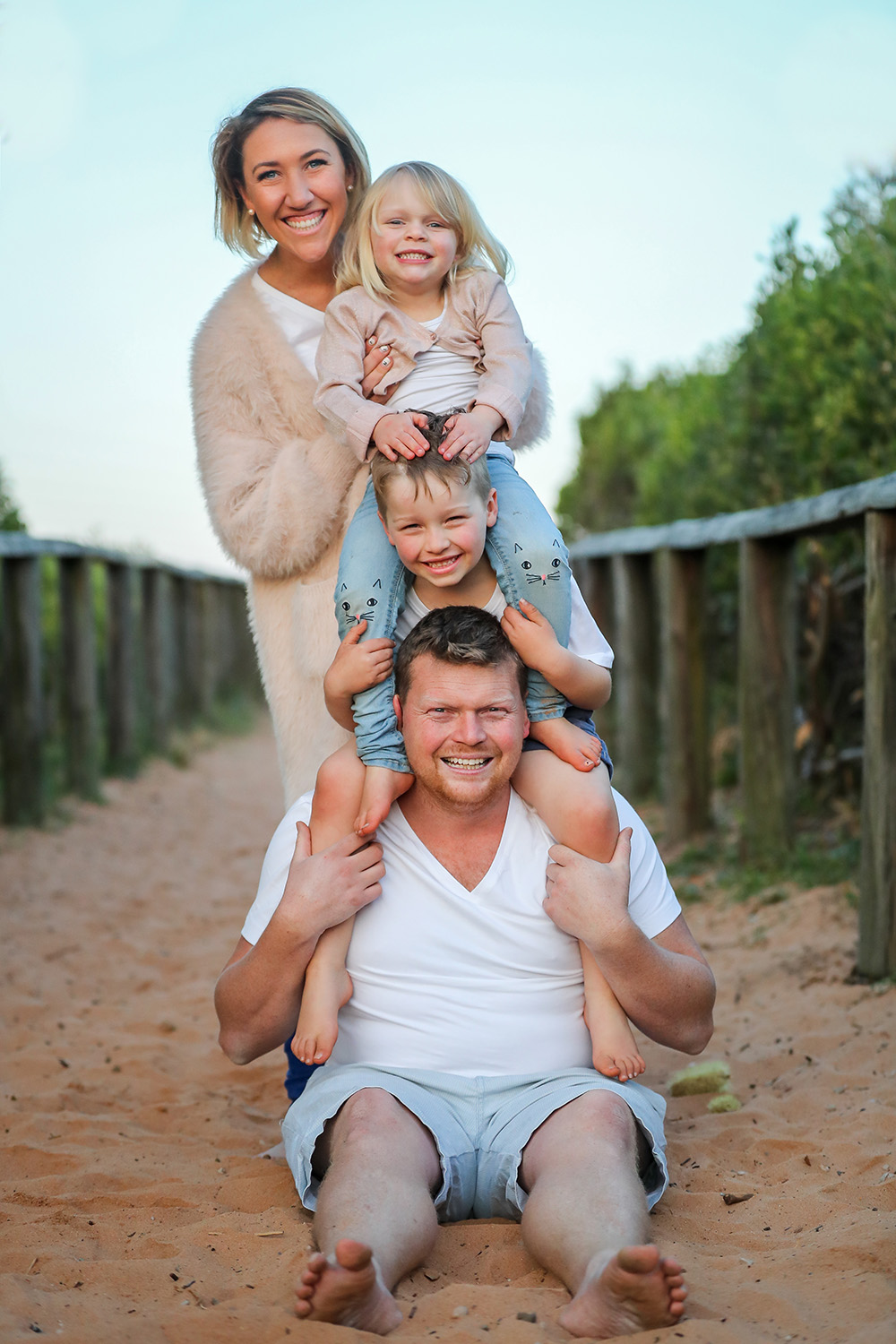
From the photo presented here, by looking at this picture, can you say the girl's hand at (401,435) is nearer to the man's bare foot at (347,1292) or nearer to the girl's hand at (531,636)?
the girl's hand at (531,636)

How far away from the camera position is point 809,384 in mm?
7102

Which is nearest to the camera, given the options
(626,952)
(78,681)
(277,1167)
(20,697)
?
(626,952)

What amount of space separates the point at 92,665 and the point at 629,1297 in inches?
293

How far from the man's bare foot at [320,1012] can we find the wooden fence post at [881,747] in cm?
209

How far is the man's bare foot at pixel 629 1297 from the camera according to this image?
84.4 inches

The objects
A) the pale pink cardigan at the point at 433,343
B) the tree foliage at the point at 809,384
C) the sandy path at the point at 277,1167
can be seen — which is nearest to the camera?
the sandy path at the point at 277,1167

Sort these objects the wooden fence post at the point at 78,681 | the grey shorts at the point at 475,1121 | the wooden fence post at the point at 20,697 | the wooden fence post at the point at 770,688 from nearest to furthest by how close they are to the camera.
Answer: the grey shorts at the point at 475,1121 < the wooden fence post at the point at 770,688 < the wooden fence post at the point at 20,697 < the wooden fence post at the point at 78,681

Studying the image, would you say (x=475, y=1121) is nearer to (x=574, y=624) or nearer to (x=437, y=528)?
(x=574, y=624)

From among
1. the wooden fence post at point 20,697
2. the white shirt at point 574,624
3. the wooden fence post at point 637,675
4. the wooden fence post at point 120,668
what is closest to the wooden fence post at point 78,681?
the wooden fence post at point 20,697

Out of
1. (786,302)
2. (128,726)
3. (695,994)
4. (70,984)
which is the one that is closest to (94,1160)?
(695,994)

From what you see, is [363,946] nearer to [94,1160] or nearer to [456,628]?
[456,628]

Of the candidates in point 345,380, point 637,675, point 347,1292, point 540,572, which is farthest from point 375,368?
point 637,675

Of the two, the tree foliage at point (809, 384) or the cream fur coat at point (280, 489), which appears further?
the tree foliage at point (809, 384)

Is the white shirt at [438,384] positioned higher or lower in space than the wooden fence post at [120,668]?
higher
